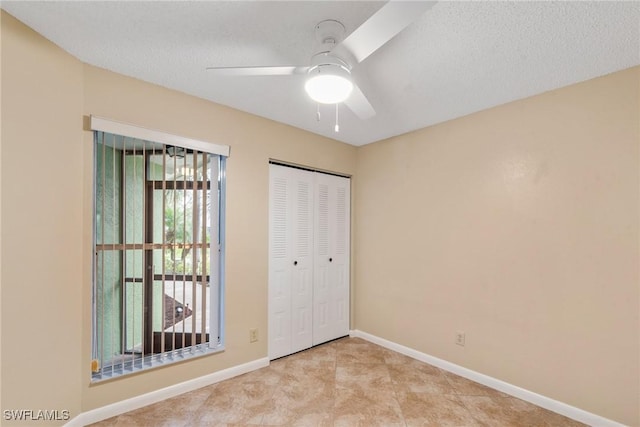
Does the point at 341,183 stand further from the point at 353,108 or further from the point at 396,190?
the point at 353,108

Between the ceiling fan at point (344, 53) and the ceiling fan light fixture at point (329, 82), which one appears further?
the ceiling fan light fixture at point (329, 82)

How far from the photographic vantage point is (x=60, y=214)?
1.83 m

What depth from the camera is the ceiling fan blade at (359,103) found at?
162cm

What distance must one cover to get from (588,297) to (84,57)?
12.0 feet

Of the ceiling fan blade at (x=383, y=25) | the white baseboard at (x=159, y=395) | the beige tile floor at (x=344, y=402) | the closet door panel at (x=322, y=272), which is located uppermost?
the ceiling fan blade at (x=383, y=25)

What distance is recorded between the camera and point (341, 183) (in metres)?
3.70

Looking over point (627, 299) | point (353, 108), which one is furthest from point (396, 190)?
point (627, 299)

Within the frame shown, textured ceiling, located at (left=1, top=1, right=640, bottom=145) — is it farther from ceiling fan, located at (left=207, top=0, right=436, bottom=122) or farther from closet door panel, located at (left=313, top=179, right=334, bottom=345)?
closet door panel, located at (left=313, top=179, right=334, bottom=345)

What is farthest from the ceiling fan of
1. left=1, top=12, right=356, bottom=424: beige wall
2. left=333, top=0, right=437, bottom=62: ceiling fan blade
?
left=1, top=12, right=356, bottom=424: beige wall

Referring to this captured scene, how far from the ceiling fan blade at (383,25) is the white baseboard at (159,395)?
100 inches

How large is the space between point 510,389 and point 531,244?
116cm

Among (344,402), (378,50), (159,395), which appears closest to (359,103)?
(378,50)

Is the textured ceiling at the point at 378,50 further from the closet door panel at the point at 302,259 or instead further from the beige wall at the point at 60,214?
the closet door panel at the point at 302,259

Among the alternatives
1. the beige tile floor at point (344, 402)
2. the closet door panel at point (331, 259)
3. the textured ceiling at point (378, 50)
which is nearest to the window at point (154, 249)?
the beige tile floor at point (344, 402)
